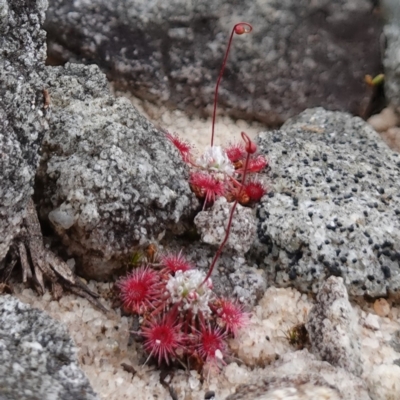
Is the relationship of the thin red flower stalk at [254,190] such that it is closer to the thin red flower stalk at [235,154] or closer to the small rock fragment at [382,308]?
the thin red flower stalk at [235,154]

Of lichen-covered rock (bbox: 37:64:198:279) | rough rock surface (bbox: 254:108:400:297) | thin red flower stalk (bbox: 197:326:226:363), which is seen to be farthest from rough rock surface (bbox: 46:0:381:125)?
thin red flower stalk (bbox: 197:326:226:363)

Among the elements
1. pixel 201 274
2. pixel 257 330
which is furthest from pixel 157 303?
pixel 257 330

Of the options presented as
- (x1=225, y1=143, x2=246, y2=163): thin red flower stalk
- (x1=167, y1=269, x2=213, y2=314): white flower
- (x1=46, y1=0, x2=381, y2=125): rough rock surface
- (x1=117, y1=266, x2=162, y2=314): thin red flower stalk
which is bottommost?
(x1=117, y1=266, x2=162, y2=314): thin red flower stalk

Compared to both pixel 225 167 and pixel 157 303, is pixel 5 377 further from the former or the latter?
pixel 225 167

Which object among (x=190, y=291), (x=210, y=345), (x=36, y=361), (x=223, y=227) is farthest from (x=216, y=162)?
(x=36, y=361)

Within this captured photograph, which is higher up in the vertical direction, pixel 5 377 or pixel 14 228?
pixel 14 228

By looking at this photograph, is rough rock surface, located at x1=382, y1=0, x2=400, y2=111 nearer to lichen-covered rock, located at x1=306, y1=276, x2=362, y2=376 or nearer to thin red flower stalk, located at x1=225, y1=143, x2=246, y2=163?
thin red flower stalk, located at x1=225, y1=143, x2=246, y2=163

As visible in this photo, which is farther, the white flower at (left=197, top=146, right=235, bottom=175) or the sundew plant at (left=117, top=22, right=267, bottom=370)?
the white flower at (left=197, top=146, right=235, bottom=175)

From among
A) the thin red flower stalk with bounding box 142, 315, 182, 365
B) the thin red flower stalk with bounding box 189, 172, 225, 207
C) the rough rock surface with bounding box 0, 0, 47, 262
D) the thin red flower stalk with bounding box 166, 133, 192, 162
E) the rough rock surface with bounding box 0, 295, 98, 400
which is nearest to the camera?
the rough rock surface with bounding box 0, 295, 98, 400
